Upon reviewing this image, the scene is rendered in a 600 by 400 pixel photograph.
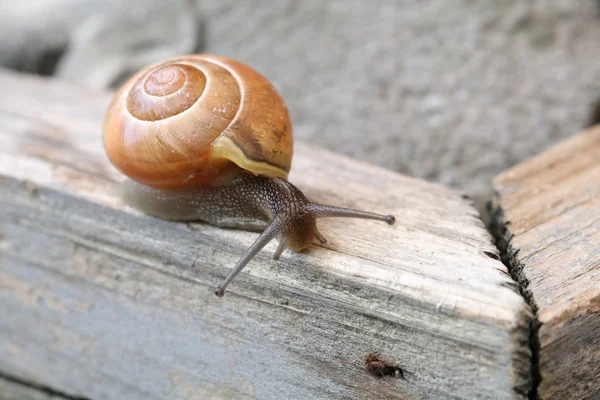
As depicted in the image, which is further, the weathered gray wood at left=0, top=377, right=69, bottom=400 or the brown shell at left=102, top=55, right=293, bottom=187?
the weathered gray wood at left=0, top=377, right=69, bottom=400

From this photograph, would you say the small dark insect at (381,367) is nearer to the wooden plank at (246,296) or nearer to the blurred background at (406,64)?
the wooden plank at (246,296)

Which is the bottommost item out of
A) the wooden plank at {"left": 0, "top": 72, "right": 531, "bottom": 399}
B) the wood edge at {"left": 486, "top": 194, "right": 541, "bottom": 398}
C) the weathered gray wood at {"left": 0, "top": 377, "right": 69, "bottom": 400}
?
the weathered gray wood at {"left": 0, "top": 377, "right": 69, "bottom": 400}

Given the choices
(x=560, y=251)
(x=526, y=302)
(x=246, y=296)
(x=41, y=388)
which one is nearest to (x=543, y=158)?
(x=560, y=251)

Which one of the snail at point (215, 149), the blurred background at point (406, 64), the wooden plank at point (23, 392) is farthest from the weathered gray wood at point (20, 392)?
the blurred background at point (406, 64)

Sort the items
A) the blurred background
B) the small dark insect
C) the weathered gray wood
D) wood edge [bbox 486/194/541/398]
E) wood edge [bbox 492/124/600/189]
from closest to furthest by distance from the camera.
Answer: wood edge [bbox 486/194/541/398]
the small dark insect
wood edge [bbox 492/124/600/189]
the weathered gray wood
the blurred background

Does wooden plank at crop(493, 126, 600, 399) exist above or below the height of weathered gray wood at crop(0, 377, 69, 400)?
above

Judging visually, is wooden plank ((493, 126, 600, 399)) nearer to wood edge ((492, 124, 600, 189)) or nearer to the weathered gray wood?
wood edge ((492, 124, 600, 189))

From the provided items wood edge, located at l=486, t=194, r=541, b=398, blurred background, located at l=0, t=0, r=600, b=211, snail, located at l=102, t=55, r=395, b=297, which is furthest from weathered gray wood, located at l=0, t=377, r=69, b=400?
blurred background, located at l=0, t=0, r=600, b=211
